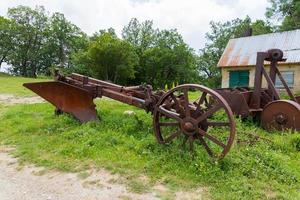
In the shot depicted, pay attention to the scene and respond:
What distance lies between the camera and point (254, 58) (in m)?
17.8

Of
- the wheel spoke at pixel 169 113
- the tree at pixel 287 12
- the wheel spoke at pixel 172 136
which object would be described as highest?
the tree at pixel 287 12

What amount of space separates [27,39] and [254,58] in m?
35.4

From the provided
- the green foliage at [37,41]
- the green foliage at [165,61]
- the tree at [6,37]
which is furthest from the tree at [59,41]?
the green foliage at [165,61]

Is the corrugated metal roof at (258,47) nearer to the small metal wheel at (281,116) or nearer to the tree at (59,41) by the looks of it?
the small metal wheel at (281,116)

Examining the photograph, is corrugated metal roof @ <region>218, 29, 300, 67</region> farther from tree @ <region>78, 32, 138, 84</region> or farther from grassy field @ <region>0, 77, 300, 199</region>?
grassy field @ <region>0, 77, 300, 199</region>

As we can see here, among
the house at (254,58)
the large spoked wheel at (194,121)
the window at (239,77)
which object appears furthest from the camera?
the window at (239,77)

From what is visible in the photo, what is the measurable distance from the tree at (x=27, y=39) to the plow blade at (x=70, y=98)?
38177 mm

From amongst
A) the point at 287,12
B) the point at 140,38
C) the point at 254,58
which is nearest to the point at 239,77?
the point at 254,58

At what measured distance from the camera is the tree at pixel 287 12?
939 inches

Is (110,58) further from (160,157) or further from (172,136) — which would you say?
(160,157)

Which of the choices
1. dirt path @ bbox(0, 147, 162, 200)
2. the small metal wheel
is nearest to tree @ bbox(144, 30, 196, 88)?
the small metal wheel

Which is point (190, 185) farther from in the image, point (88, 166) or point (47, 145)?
point (47, 145)

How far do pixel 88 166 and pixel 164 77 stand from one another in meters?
29.4

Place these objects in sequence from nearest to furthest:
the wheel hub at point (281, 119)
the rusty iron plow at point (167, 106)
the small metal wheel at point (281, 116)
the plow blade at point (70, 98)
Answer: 1. the rusty iron plow at point (167, 106)
2. the small metal wheel at point (281, 116)
3. the wheel hub at point (281, 119)
4. the plow blade at point (70, 98)
